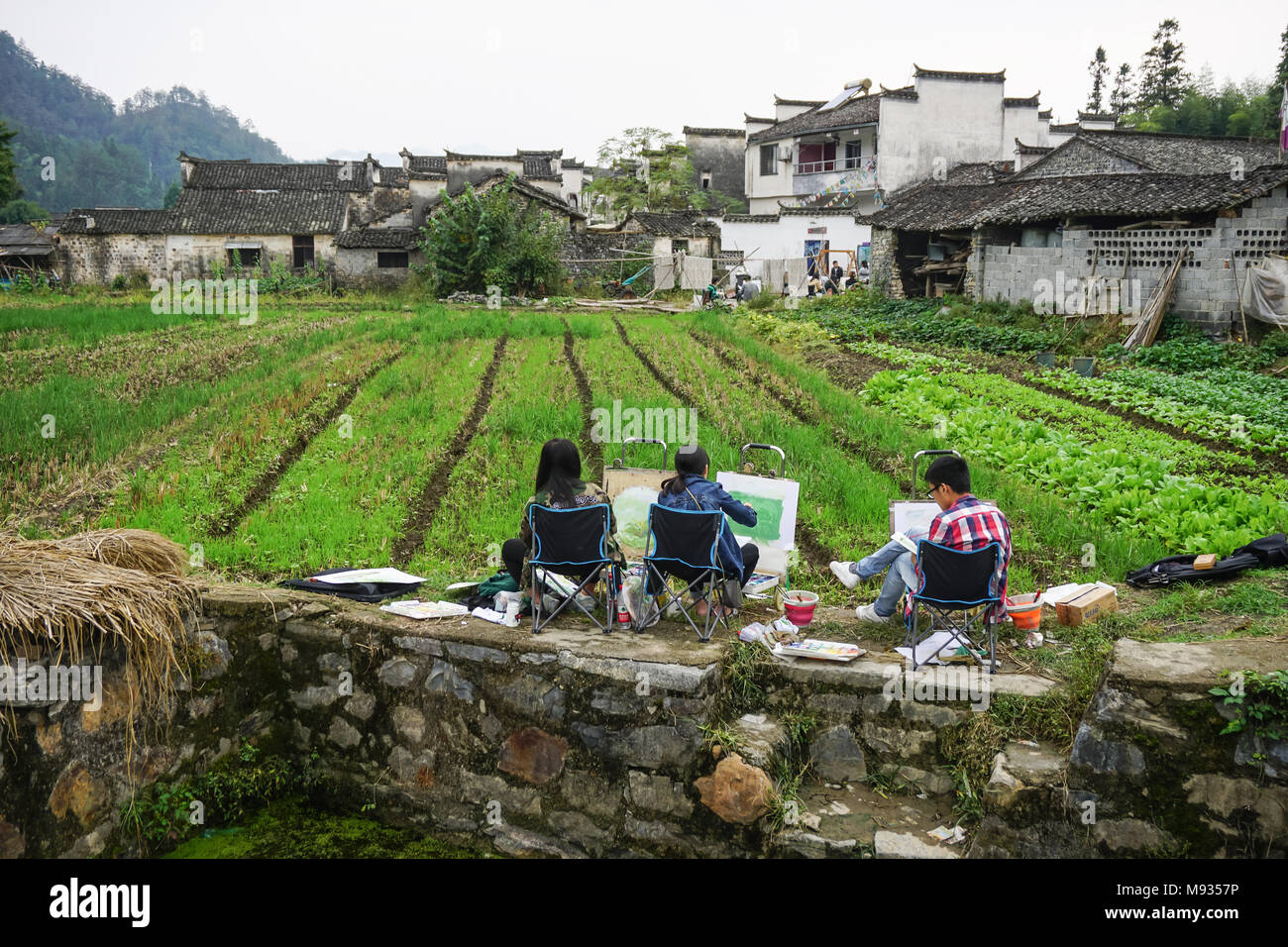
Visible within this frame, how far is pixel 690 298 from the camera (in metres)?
33.0

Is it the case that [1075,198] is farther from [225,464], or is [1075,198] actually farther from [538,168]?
[538,168]

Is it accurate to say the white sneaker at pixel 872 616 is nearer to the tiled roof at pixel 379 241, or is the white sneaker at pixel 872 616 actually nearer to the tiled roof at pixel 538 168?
the tiled roof at pixel 379 241

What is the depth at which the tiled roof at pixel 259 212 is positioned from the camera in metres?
37.6

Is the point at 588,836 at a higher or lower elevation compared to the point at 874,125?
lower

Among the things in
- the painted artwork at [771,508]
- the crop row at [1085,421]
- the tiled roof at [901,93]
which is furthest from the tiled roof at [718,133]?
the painted artwork at [771,508]

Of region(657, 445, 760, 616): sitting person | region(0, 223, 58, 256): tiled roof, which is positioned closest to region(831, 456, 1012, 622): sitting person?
region(657, 445, 760, 616): sitting person

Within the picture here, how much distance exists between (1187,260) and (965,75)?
21.3 metres

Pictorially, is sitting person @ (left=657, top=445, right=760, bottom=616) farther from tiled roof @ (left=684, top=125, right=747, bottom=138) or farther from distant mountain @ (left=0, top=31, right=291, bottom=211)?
distant mountain @ (left=0, top=31, right=291, bottom=211)

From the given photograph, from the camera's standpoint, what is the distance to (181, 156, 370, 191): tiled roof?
4238 cm

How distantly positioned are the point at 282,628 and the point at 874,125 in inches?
1452

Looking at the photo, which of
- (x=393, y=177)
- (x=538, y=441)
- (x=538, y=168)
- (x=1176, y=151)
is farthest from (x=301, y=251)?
(x=1176, y=151)

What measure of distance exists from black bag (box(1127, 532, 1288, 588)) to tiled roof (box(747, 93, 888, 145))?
33877mm
